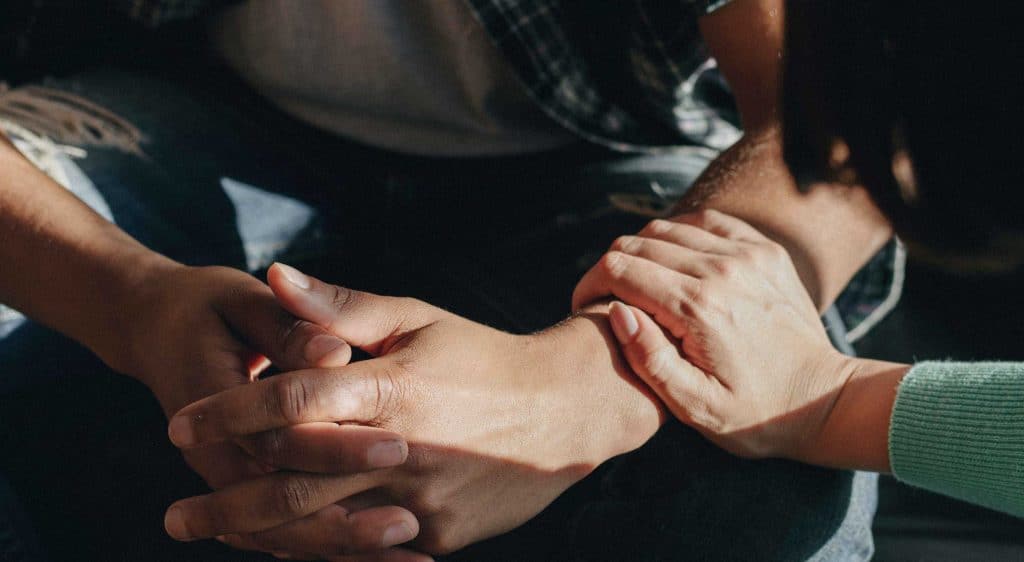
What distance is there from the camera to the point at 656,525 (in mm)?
844

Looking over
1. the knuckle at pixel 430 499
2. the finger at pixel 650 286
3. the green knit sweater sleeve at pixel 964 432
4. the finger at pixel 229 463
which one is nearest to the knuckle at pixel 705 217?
the finger at pixel 650 286

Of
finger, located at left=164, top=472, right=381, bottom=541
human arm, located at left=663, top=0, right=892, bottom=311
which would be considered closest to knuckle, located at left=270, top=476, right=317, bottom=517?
finger, located at left=164, top=472, right=381, bottom=541

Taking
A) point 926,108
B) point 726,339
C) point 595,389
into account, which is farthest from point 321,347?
point 926,108

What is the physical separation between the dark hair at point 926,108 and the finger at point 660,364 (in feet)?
0.89

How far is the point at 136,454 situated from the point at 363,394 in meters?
0.36

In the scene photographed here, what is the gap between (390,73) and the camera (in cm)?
112

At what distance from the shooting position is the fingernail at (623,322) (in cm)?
82

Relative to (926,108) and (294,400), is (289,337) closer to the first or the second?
(294,400)

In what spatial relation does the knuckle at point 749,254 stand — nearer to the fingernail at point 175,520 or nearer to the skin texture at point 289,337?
the skin texture at point 289,337

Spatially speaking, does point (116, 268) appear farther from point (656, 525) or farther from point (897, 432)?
point (897, 432)

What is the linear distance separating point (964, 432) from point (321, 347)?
1.96ft

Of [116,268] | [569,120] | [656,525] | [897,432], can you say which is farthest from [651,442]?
[116,268]

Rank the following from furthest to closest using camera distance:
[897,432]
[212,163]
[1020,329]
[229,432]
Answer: [1020,329] < [212,163] < [897,432] < [229,432]

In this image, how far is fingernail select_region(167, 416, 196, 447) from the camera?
69cm
